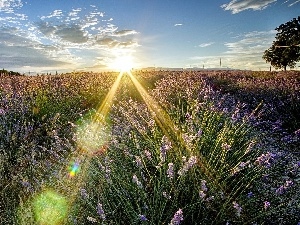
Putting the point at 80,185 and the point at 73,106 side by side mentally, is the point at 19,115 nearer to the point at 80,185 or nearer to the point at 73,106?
the point at 73,106

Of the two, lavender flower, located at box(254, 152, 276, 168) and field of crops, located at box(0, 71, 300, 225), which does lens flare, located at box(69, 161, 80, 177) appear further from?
lavender flower, located at box(254, 152, 276, 168)

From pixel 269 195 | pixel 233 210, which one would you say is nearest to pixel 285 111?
pixel 269 195

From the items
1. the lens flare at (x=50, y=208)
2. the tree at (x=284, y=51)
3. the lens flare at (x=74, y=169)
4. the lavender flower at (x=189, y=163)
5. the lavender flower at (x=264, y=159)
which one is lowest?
the lens flare at (x=50, y=208)

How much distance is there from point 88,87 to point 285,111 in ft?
20.5

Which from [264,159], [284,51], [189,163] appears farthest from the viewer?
[284,51]

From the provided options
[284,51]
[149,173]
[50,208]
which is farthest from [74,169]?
[284,51]

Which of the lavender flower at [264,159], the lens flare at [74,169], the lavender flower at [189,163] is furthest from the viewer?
the lens flare at [74,169]

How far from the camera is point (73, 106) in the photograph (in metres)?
8.52

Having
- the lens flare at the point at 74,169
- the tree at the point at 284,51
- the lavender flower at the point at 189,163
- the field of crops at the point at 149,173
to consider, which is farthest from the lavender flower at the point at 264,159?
the tree at the point at 284,51

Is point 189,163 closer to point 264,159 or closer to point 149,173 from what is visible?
point 264,159

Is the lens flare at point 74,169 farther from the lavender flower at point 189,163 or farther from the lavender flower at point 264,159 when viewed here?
the lavender flower at point 264,159

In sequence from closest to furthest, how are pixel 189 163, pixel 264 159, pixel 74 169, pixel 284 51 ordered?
pixel 189 163
pixel 264 159
pixel 74 169
pixel 284 51

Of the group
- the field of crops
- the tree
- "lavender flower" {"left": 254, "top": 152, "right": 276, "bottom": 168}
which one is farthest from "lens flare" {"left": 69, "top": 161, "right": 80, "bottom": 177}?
the tree

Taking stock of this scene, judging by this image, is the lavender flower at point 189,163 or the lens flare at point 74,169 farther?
the lens flare at point 74,169
